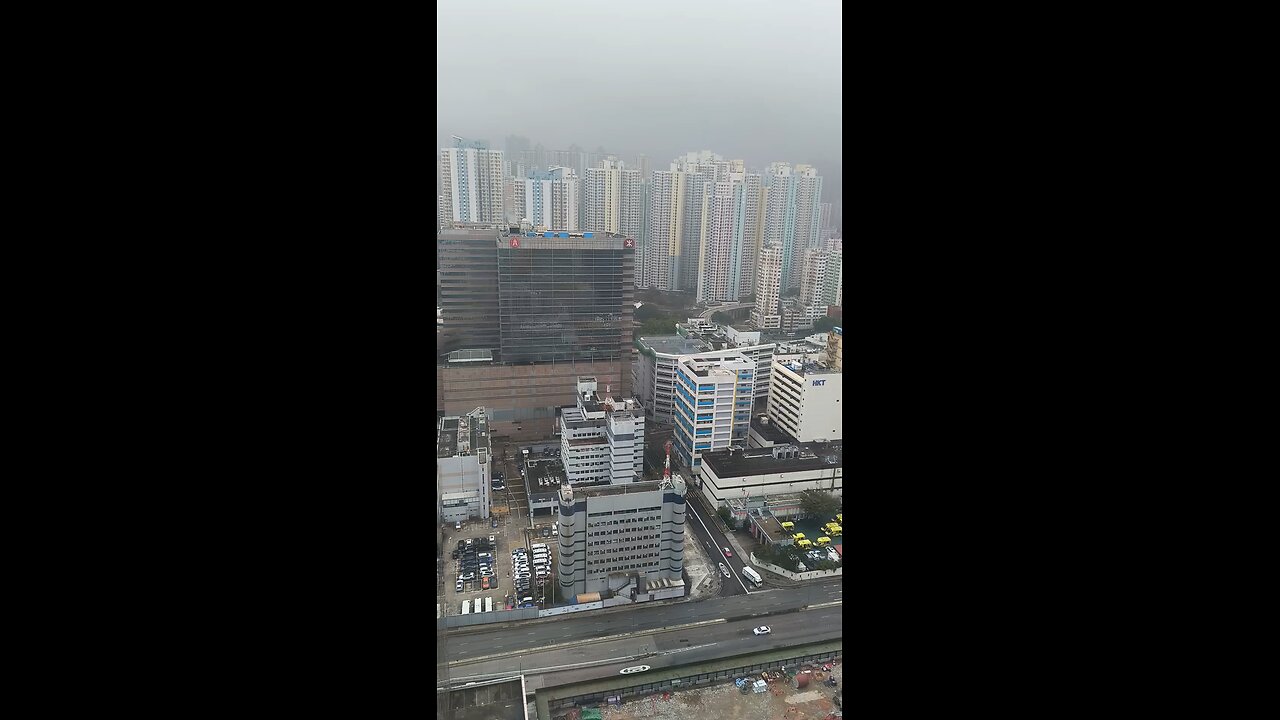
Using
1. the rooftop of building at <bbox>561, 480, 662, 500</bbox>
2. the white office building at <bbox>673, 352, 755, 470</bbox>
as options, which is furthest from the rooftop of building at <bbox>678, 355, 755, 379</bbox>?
the rooftop of building at <bbox>561, 480, 662, 500</bbox>

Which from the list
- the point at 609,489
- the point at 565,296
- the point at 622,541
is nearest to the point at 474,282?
the point at 565,296

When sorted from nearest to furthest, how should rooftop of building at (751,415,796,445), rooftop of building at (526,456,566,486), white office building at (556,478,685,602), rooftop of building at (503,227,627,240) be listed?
white office building at (556,478,685,602), rooftop of building at (526,456,566,486), rooftop of building at (503,227,627,240), rooftop of building at (751,415,796,445)

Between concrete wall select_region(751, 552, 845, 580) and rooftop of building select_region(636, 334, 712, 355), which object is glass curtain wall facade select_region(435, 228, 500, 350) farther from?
concrete wall select_region(751, 552, 845, 580)

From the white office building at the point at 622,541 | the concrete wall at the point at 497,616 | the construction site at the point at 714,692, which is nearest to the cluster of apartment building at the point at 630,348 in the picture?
the white office building at the point at 622,541
